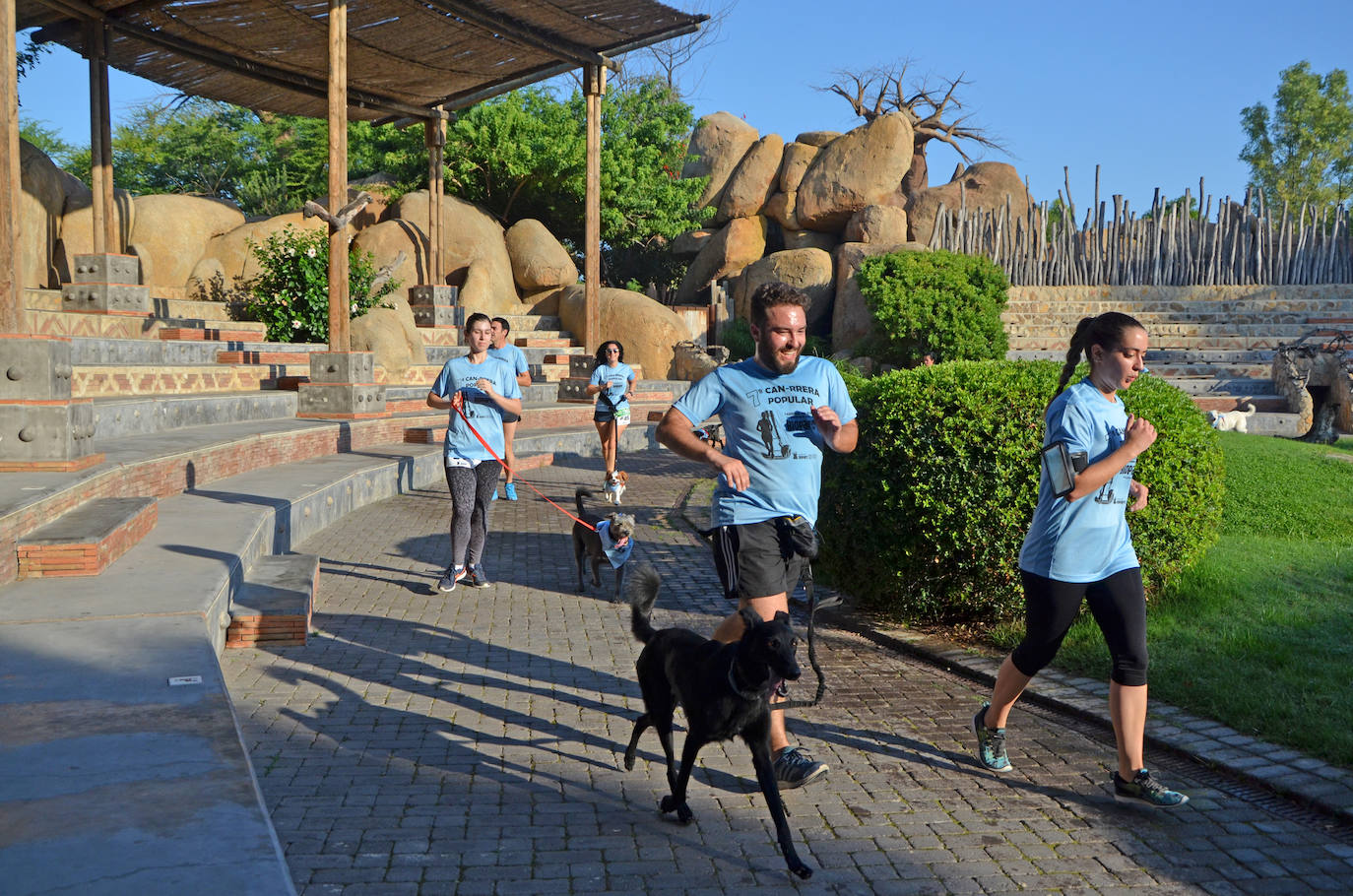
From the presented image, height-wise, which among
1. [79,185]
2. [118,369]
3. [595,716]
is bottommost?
[595,716]

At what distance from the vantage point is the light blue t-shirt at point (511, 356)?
336 inches

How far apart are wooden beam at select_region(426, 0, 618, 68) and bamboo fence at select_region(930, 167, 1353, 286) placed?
11952mm

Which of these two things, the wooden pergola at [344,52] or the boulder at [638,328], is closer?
the wooden pergola at [344,52]

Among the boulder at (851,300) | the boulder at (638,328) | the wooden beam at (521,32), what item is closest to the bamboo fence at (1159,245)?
the boulder at (851,300)

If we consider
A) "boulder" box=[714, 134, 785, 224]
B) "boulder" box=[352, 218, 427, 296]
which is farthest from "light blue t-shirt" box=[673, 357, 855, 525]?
"boulder" box=[714, 134, 785, 224]

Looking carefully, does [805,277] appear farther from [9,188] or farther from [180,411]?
[9,188]

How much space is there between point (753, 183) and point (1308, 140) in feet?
102

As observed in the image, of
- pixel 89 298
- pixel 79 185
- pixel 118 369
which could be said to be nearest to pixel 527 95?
pixel 79 185

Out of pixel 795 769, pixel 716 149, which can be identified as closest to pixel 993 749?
pixel 795 769

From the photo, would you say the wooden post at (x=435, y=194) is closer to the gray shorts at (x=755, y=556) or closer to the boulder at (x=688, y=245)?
the boulder at (x=688, y=245)

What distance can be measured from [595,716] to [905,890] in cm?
208

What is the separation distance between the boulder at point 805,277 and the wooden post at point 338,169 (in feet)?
50.6

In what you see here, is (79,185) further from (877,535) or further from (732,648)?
(732,648)

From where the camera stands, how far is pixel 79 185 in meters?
19.4
